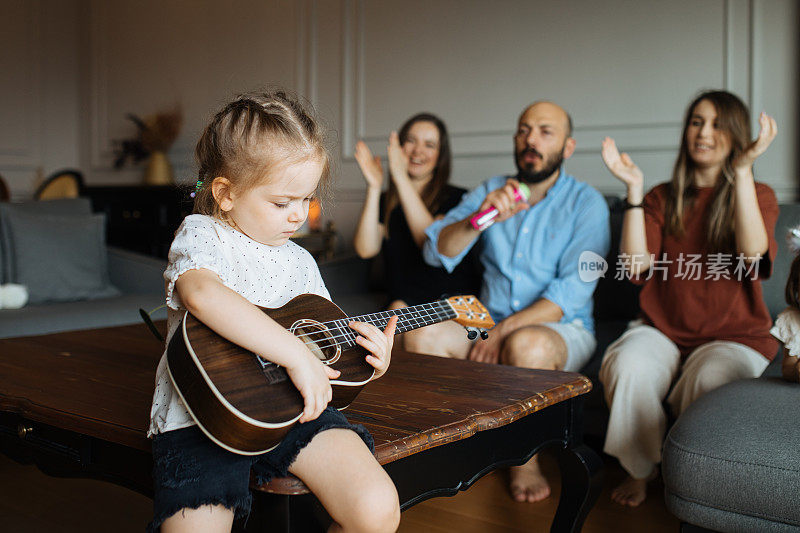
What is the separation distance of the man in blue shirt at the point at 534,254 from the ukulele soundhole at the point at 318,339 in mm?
1024

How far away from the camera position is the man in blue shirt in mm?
2021

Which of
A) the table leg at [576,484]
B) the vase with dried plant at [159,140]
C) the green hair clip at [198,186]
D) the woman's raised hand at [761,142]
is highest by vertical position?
the vase with dried plant at [159,140]

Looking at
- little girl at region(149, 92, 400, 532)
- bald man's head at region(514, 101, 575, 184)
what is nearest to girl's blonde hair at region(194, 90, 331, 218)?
little girl at region(149, 92, 400, 532)

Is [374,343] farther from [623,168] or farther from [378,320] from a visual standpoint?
[623,168]

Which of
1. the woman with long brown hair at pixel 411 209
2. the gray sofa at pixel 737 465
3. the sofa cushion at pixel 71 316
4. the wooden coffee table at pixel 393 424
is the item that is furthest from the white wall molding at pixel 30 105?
the gray sofa at pixel 737 465

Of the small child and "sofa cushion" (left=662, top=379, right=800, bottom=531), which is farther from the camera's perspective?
the small child

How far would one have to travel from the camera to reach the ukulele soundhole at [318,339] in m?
0.98

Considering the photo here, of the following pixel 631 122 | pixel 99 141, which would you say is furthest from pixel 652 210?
pixel 99 141

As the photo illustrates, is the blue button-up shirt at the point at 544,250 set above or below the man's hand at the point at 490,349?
above

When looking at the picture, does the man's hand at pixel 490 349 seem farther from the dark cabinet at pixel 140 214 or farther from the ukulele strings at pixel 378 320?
the dark cabinet at pixel 140 214

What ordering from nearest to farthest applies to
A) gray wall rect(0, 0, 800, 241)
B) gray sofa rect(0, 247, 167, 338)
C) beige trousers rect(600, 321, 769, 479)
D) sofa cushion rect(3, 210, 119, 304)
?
beige trousers rect(600, 321, 769, 479) → gray sofa rect(0, 247, 167, 338) → gray wall rect(0, 0, 800, 241) → sofa cushion rect(3, 210, 119, 304)

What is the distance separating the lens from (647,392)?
1797 millimetres

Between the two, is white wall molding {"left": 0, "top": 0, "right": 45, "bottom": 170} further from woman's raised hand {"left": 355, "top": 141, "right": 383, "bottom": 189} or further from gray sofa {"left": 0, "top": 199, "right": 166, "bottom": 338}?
woman's raised hand {"left": 355, "top": 141, "right": 383, "bottom": 189}

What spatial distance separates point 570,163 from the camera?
301 centimetres
